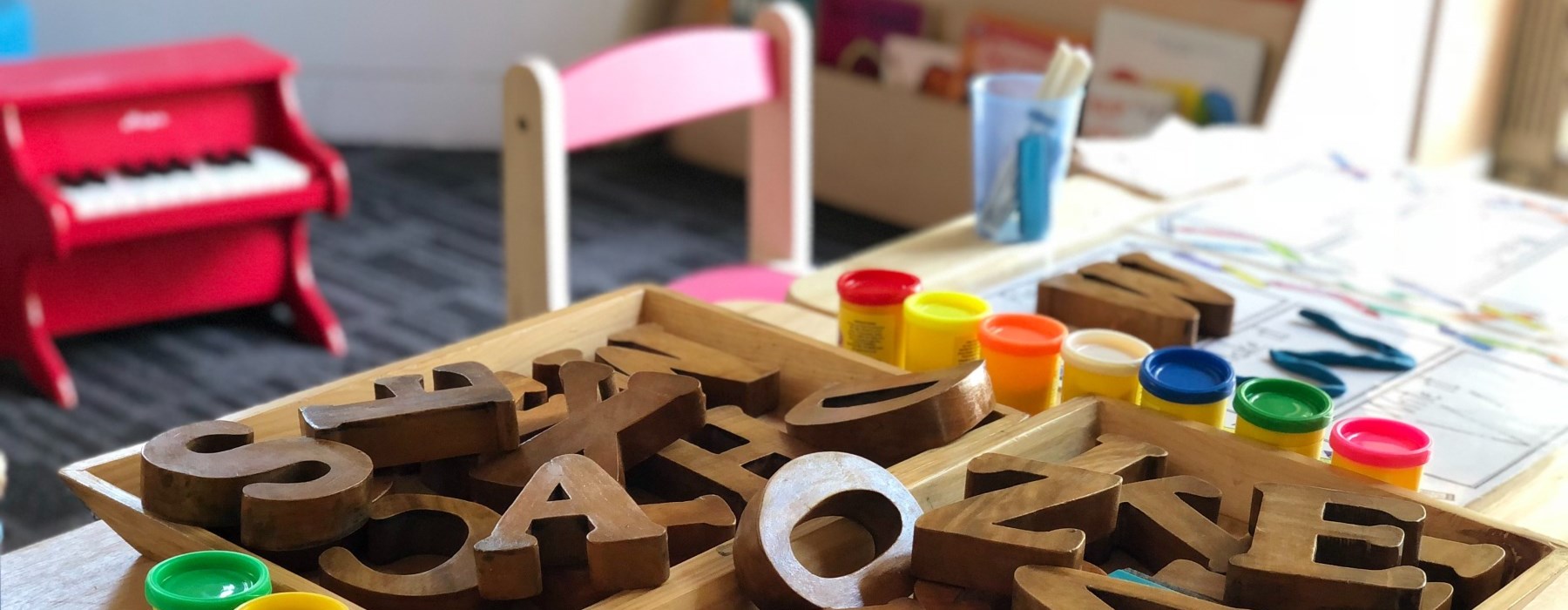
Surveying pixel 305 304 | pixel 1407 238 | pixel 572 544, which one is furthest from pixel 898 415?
pixel 305 304

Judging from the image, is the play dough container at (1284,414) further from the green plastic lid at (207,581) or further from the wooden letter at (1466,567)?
the green plastic lid at (207,581)

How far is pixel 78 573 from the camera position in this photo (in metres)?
0.76

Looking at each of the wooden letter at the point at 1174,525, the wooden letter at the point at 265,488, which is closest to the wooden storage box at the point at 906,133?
the wooden letter at the point at 1174,525

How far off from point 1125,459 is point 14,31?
251cm

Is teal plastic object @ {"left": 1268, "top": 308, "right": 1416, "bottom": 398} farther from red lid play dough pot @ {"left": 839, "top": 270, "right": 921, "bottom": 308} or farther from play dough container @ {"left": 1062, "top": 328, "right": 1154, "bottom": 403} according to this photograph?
red lid play dough pot @ {"left": 839, "top": 270, "right": 921, "bottom": 308}

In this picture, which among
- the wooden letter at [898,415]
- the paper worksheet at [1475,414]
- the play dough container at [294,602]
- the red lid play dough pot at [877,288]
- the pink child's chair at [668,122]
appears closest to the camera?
the play dough container at [294,602]

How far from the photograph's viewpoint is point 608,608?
0.64 meters

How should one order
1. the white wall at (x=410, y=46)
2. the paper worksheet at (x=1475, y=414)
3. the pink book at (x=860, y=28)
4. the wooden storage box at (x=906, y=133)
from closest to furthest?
1. the paper worksheet at (x=1475, y=414)
2. the wooden storage box at (x=906, y=133)
3. the pink book at (x=860, y=28)
4. the white wall at (x=410, y=46)

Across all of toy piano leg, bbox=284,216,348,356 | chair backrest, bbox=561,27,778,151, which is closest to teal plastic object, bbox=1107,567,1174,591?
chair backrest, bbox=561,27,778,151

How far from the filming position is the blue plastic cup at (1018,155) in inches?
50.2

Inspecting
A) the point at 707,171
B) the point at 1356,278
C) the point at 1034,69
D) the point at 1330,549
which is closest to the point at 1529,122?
the point at 1034,69

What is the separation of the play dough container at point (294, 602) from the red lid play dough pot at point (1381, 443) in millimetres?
573

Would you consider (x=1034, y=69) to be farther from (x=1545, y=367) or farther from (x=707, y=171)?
(x=1545, y=367)

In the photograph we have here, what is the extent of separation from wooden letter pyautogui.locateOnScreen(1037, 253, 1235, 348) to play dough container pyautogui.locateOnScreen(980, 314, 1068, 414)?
0.35 ft
